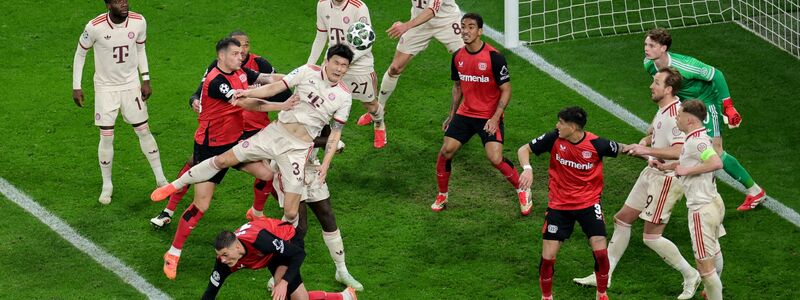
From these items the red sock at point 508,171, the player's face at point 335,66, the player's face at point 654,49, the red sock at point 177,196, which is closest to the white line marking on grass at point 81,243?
the red sock at point 177,196

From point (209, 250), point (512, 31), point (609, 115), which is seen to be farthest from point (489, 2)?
point (209, 250)

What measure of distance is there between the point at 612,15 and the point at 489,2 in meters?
1.71

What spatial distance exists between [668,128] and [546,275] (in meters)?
1.61

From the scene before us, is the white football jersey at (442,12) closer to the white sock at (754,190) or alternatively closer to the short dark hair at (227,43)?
the short dark hair at (227,43)

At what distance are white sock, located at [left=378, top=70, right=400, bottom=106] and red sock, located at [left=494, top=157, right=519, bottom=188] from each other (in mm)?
2213

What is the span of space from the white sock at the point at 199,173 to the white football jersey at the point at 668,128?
3841mm

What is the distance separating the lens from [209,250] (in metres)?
11.9

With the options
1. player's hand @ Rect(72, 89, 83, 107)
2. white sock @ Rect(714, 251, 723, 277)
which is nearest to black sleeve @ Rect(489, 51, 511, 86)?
white sock @ Rect(714, 251, 723, 277)

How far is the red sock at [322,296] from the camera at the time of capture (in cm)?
1023

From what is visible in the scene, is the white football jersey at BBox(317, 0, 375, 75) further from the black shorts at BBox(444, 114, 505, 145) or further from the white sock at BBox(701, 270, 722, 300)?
the white sock at BBox(701, 270, 722, 300)

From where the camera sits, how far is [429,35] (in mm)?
14055

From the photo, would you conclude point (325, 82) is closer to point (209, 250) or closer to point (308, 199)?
point (308, 199)

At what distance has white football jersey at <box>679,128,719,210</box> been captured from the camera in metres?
10.0

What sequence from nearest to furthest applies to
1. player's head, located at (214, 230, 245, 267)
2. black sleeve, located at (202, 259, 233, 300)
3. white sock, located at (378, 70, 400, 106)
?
player's head, located at (214, 230, 245, 267) < black sleeve, located at (202, 259, 233, 300) < white sock, located at (378, 70, 400, 106)
